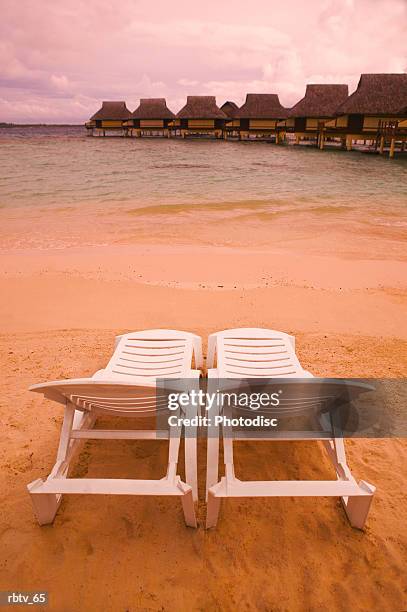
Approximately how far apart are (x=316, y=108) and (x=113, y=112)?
2831cm

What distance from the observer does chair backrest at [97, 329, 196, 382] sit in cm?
270

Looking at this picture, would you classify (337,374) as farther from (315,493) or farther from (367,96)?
(367,96)

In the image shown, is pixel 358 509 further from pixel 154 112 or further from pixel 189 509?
pixel 154 112

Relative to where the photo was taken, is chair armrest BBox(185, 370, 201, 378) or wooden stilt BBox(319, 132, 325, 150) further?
wooden stilt BBox(319, 132, 325, 150)

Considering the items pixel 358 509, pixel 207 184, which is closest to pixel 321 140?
pixel 207 184

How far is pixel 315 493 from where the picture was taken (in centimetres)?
189

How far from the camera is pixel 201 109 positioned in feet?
144

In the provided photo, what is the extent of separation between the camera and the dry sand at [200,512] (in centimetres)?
183

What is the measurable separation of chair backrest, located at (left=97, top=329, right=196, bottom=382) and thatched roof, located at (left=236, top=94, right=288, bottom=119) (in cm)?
4240

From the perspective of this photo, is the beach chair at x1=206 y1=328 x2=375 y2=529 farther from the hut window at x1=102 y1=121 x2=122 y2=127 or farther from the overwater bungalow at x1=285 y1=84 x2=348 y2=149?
the hut window at x1=102 y1=121 x2=122 y2=127

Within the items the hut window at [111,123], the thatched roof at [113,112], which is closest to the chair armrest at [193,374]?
the thatched roof at [113,112]

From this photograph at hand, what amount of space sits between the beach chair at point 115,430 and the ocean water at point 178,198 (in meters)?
6.57

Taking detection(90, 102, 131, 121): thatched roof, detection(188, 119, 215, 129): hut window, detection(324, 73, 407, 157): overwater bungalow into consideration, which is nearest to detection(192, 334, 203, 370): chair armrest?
detection(324, 73, 407, 157): overwater bungalow

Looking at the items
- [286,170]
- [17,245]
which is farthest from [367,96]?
[17,245]
